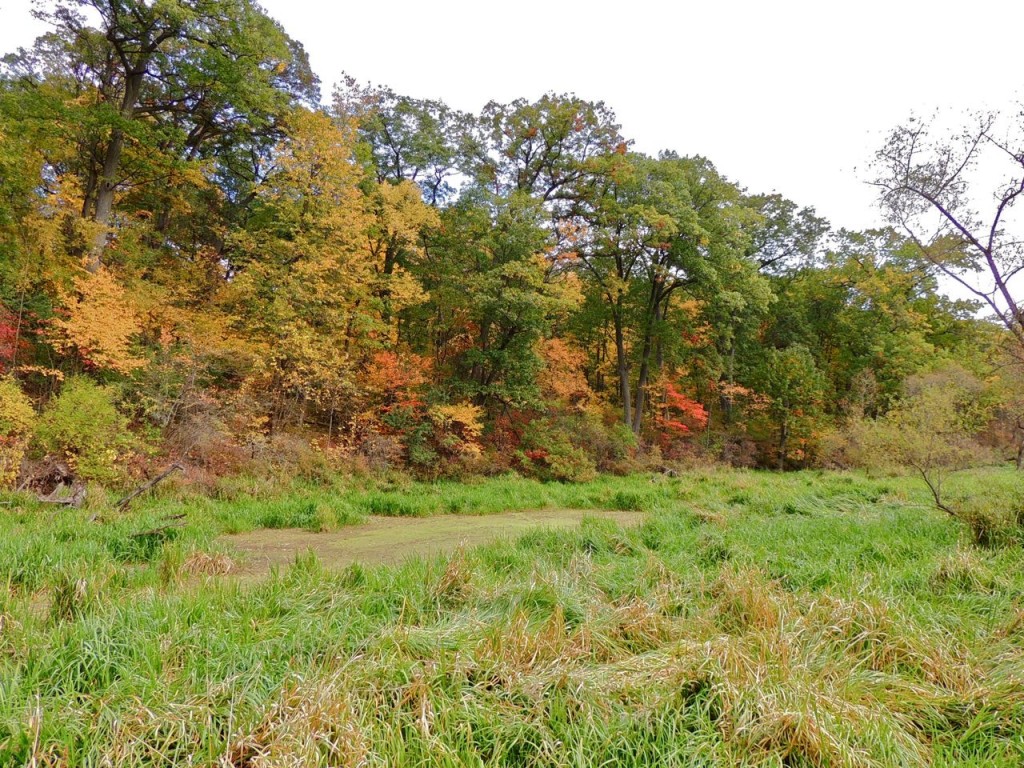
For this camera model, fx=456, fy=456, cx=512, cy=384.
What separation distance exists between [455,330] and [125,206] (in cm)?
1115

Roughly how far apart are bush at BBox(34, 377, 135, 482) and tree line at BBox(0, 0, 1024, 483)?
0.05 m

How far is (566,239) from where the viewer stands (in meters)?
17.4

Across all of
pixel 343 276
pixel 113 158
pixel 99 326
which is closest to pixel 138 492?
pixel 99 326

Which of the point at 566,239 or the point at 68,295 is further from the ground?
the point at 566,239

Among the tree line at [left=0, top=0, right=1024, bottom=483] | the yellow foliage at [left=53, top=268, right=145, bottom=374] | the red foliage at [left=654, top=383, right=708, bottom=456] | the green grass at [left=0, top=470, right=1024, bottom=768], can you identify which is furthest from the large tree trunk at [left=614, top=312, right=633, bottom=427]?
the yellow foliage at [left=53, top=268, right=145, bottom=374]

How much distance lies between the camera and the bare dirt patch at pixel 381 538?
5.74 m

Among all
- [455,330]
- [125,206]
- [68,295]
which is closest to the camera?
[68,295]

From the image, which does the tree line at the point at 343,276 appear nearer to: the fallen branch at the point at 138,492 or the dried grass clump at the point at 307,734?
the fallen branch at the point at 138,492

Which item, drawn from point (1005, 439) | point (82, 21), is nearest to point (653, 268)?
point (82, 21)

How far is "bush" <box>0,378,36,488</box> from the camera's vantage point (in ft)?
25.0

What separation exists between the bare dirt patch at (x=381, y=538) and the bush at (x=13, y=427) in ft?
14.3

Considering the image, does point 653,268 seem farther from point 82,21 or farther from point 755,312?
point 82,21

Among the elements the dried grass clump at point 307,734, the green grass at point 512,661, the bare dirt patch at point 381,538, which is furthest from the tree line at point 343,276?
the dried grass clump at point 307,734

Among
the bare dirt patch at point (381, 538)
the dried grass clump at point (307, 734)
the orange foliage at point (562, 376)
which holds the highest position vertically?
the orange foliage at point (562, 376)
